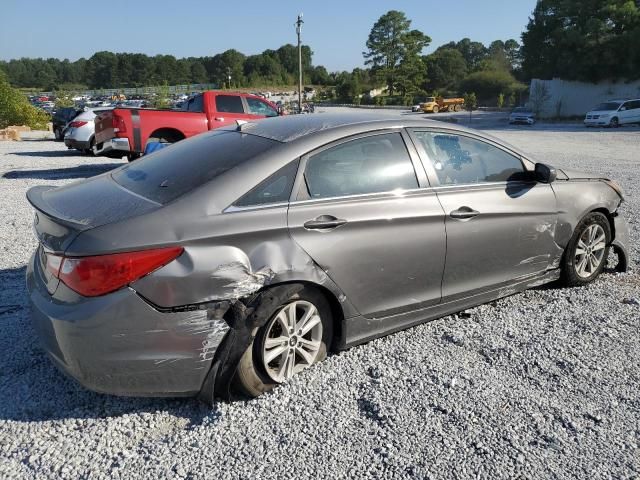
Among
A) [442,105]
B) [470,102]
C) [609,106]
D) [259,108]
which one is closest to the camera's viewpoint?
[259,108]

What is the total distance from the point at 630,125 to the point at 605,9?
17.1 metres

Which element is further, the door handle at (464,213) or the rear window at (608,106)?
the rear window at (608,106)

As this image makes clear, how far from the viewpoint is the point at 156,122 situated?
10781 mm

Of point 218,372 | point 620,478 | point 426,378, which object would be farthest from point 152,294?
point 620,478

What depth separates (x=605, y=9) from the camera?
42438 millimetres

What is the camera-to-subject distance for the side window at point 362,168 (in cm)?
314

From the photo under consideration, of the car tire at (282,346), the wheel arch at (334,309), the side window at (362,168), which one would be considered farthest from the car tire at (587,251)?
the car tire at (282,346)

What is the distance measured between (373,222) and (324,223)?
0.35 m

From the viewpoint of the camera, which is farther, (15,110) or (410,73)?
(410,73)

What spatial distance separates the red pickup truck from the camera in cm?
1058

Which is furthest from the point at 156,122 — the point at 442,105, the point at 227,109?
the point at 442,105

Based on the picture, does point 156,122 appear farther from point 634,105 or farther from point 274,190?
point 634,105

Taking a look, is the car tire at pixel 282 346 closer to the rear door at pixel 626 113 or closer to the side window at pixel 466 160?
the side window at pixel 466 160

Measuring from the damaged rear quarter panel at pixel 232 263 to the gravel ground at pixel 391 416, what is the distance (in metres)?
0.66
